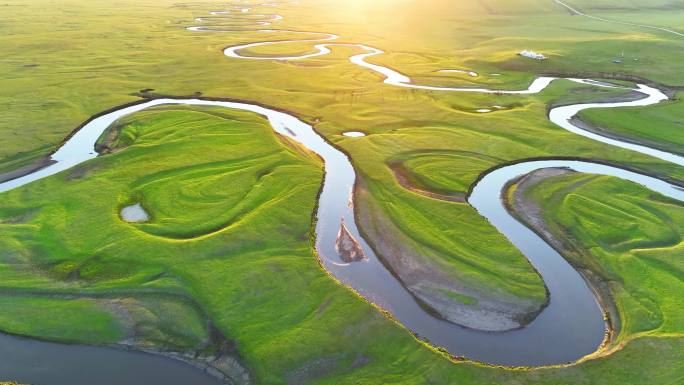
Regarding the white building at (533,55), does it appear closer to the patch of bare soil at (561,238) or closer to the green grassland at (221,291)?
the patch of bare soil at (561,238)

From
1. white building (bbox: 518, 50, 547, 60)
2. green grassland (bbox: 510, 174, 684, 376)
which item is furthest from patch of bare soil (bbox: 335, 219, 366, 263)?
white building (bbox: 518, 50, 547, 60)

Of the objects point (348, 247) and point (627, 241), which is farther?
point (627, 241)

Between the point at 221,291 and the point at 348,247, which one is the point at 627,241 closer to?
the point at 348,247

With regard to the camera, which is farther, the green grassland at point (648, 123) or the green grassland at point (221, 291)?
the green grassland at point (648, 123)

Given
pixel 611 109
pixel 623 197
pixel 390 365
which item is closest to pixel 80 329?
pixel 390 365

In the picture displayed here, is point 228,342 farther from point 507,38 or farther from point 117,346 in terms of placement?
point 507,38

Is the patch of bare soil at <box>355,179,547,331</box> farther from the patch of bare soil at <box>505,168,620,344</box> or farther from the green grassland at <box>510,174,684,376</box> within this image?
the green grassland at <box>510,174,684,376</box>

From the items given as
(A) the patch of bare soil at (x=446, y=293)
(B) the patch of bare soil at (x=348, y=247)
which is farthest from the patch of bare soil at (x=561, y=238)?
(B) the patch of bare soil at (x=348, y=247)

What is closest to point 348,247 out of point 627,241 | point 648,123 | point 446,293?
point 446,293

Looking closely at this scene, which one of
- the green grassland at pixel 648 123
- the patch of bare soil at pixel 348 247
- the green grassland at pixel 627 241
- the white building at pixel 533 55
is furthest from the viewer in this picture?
the white building at pixel 533 55
